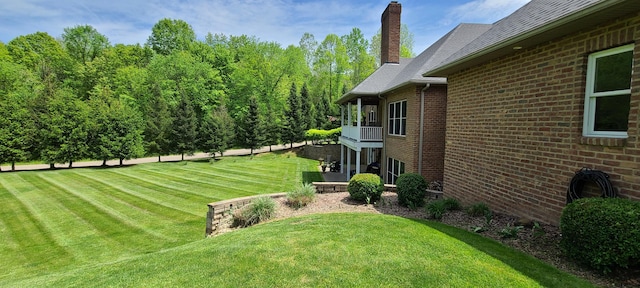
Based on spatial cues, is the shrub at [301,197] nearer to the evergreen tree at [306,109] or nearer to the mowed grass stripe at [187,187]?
the mowed grass stripe at [187,187]

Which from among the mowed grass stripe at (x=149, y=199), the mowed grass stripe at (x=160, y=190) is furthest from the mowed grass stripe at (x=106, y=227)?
the mowed grass stripe at (x=160, y=190)

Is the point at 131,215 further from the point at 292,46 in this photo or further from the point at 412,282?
the point at 292,46

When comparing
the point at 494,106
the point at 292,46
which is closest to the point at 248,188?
the point at 494,106

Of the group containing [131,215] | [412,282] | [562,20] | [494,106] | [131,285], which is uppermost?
[562,20]

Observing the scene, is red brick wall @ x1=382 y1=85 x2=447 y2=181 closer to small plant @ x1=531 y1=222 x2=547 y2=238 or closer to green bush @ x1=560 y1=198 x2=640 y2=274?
small plant @ x1=531 y1=222 x2=547 y2=238

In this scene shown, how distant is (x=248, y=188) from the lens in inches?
606

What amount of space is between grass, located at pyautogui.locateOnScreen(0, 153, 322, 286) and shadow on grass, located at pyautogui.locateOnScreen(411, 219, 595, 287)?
7.75 m

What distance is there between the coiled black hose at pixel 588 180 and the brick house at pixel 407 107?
671 centimetres

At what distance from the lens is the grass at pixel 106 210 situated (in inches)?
324

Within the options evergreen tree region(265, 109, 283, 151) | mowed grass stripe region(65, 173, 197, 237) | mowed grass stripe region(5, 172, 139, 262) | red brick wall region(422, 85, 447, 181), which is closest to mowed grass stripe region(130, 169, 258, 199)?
mowed grass stripe region(65, 173, 197, 237)

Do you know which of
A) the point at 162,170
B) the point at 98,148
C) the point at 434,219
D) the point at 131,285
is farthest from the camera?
the point at 98,148

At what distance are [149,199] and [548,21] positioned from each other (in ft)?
51.0

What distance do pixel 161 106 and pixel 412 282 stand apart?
31072 millimetres

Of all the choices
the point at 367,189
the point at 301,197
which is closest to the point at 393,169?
the point at 367,189
